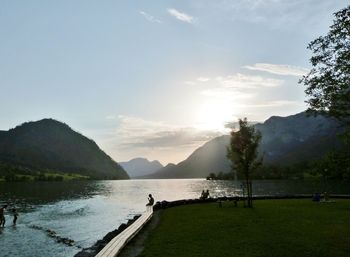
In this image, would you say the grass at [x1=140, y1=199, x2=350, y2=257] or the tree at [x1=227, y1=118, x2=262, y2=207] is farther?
the tree at [x1=227, y1=118, x2=262, y2=207]

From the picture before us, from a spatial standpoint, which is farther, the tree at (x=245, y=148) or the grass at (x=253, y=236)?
the tree at (x=245, y=148)


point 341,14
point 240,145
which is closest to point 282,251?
point 341,14

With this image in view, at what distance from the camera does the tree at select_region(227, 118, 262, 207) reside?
173 feet

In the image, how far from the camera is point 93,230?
53562 millimetres

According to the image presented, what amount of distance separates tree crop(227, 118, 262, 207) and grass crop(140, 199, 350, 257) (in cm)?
1372

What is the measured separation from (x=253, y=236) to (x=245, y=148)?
25763 mm

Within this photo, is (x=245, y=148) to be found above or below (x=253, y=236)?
above

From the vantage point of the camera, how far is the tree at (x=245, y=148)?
2080 inches

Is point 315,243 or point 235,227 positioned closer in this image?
point 315,243

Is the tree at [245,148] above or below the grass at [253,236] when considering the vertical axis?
above

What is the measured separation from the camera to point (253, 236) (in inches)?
1107

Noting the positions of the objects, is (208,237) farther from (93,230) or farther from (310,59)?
(93,230)

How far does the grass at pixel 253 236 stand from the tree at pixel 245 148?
1372 centimetres

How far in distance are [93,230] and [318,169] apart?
38917 mm
